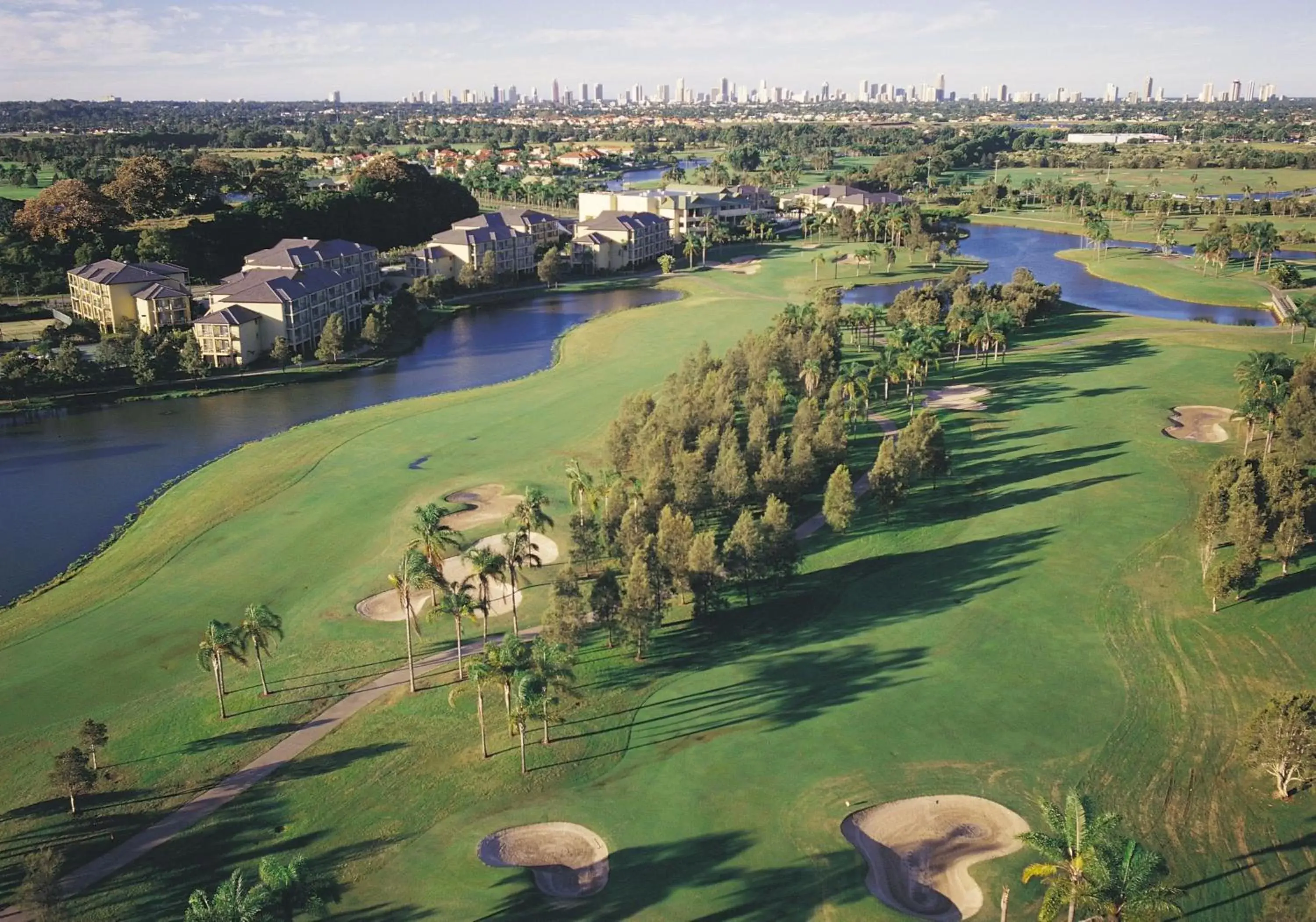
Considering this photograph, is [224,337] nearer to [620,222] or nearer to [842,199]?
[620,222]

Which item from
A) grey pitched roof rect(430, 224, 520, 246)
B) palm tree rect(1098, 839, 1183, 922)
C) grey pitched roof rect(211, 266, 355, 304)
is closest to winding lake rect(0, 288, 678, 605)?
grey pitched roof rect(211, 266, 355, 304)

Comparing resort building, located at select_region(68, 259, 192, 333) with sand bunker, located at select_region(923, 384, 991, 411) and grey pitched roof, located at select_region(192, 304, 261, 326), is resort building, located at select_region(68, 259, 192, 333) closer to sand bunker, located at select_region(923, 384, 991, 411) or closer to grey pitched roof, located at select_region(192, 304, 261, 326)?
grey pitched roof, located at select_region(192, 304, 261, 326)

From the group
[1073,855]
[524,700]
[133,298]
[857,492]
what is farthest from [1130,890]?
[133,298]

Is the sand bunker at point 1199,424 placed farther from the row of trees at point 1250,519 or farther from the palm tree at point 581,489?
the palm tree at point 581,489

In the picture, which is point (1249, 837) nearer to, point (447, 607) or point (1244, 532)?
point (1244, 532)

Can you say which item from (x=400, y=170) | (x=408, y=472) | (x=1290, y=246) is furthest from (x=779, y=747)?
(x=1290, y=246)
